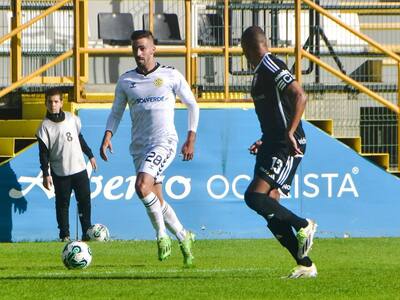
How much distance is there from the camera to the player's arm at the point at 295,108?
11.0 m

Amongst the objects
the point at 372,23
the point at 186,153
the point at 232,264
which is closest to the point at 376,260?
the point at 232,264

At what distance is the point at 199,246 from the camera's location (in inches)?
626

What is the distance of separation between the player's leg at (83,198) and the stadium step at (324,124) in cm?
331

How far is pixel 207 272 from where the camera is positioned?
12.1 m

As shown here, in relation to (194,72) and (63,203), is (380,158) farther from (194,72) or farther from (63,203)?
(63,203)

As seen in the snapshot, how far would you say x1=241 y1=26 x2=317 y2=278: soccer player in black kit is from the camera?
36.4 ft

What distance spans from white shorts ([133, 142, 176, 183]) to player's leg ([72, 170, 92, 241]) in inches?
165

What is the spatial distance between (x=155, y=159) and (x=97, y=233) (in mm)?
4287

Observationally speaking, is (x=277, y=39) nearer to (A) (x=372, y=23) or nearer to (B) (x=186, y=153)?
(A) (x=372, y=23)

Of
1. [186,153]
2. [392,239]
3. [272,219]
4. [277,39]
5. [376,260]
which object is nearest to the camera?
[272,219]

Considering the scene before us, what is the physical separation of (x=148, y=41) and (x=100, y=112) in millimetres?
5074

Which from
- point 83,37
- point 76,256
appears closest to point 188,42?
point 83,37

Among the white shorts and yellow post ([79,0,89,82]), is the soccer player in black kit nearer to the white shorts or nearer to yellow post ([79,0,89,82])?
the white shorts

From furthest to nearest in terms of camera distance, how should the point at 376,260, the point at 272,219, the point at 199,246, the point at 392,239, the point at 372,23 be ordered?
1. the point at 372,23
2. the point at 392,239
3. the point at 199,246
4. the point at 376,260
5. the point at 272,219
